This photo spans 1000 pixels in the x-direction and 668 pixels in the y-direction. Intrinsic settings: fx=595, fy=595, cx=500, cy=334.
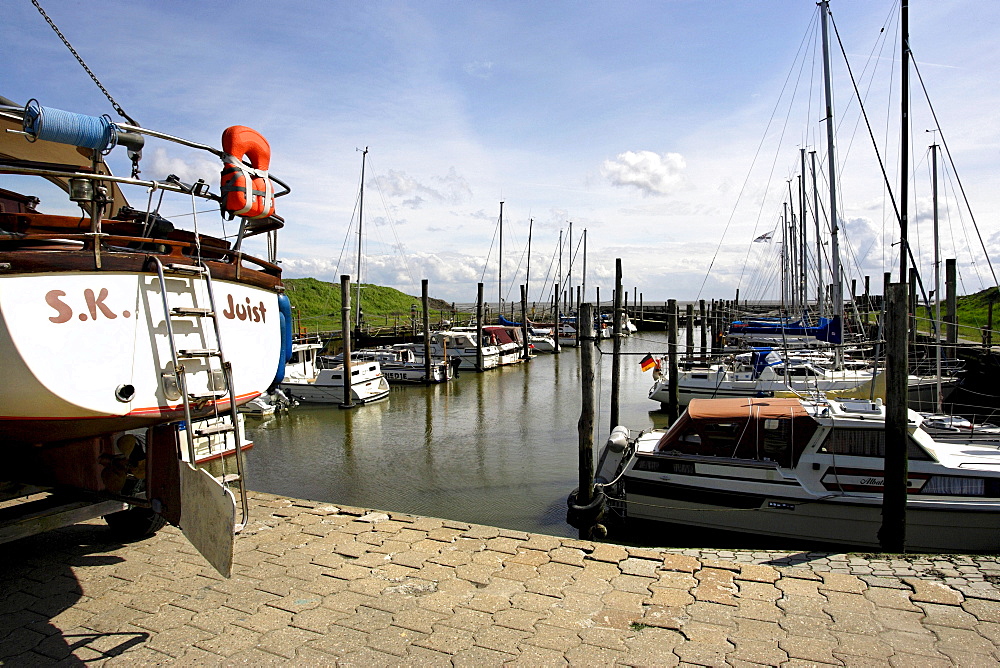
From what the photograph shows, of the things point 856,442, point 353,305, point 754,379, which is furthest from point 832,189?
point 353,305

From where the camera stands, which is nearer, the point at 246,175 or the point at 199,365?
the point at 199,365

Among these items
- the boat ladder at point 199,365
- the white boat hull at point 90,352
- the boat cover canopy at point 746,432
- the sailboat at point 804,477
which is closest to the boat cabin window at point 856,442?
the sailboat at point 804,477

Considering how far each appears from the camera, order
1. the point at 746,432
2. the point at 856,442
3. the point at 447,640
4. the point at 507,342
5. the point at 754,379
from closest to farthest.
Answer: the point at 447,640
the point at 856,442
the point at 746,432
the point at 754,379
the point at 507,342

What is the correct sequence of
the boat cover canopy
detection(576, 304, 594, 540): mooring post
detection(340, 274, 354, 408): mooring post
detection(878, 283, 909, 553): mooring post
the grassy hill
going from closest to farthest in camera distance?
detection(878, 283, 909, 553): mooring post → the boat cover canopy → detection(576, 304, 594, 540): mooring post → detection(340, 274, 354, 408): mooring post → the grassy hill

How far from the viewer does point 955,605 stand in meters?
4.66

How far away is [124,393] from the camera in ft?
15.1

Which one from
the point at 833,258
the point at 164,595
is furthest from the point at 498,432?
the point at 164,595

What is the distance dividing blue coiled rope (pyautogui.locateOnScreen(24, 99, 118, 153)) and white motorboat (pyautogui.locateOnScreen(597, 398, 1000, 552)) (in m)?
8.33

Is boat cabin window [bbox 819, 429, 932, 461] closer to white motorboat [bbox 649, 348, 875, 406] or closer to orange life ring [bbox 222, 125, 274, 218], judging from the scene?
orange life ring [bbox 222, 125, 274, 218]

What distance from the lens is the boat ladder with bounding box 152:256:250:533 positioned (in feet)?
15.7

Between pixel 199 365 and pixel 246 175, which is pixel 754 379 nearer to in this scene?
pixel 246 175

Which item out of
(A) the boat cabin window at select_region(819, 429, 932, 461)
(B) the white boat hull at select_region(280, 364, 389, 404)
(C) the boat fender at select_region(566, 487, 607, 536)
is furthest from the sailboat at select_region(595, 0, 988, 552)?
(B) the white boat hull at select_region(280, 364, 389, 404)

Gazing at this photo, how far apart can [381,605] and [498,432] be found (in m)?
14.3

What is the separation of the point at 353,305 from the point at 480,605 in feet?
185
